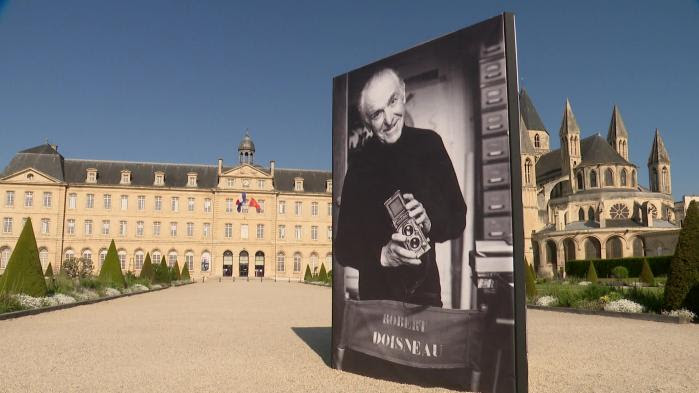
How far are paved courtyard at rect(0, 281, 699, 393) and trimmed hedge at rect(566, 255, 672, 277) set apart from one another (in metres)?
23.5

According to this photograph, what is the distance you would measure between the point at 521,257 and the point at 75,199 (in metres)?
46.4

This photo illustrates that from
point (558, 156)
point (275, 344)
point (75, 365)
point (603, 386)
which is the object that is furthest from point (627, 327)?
point (558, 156)

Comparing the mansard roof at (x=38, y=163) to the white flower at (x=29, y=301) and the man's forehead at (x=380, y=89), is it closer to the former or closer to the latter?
the white flower at (x=29, y=301)

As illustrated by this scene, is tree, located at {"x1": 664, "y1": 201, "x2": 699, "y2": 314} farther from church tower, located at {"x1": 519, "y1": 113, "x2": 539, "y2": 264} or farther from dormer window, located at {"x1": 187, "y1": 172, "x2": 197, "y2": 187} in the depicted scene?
dormer window, located at {"x1": 187, "y1": 172, "x2": 197, "y2": 187}

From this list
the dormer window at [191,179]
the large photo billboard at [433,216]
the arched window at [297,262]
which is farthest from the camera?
the arched window at [297,262]

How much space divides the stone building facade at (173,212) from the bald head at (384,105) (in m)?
41.1

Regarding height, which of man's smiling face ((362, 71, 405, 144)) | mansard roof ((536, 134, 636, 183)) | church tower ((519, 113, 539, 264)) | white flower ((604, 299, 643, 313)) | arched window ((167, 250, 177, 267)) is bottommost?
white flower ((604, 299, 643, 313))

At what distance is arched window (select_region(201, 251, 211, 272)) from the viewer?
46406 mm

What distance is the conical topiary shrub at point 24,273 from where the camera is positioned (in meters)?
12.7

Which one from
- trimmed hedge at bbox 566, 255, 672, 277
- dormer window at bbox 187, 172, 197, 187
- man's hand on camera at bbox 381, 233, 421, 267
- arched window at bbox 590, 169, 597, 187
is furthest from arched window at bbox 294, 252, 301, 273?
man's hand on camera at bbox 381, 233, 421, 267

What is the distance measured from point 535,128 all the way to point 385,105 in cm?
6149

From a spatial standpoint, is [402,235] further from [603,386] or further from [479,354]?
[603,386]

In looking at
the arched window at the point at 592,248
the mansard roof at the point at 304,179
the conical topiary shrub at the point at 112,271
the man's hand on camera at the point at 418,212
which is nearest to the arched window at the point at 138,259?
the mansard roof at the point at 304,179

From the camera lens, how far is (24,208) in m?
43.1
